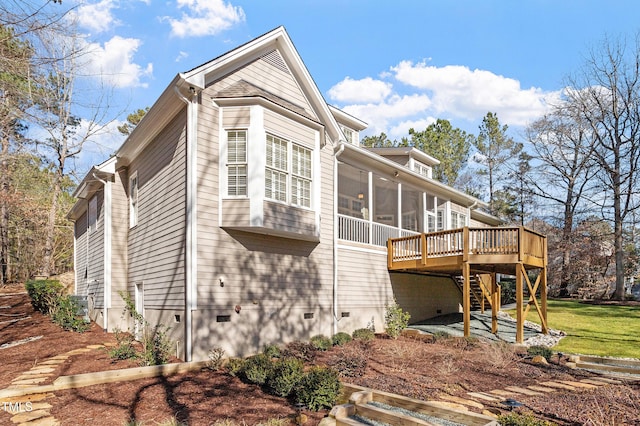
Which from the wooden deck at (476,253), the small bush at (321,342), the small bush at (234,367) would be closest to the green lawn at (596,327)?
the wooden deck at (476,253)

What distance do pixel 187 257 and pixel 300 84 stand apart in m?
6.47

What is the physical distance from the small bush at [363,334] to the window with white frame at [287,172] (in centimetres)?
443

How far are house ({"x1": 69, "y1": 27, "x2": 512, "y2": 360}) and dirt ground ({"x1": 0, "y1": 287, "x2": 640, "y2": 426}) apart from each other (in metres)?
1.41

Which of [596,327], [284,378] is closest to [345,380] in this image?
[284,378]

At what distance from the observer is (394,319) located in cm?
1445

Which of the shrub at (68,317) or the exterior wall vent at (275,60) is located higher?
the exterior wall vent at (275,60)

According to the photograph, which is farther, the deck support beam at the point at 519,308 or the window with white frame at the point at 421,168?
the window with white frame at the point at 421,168

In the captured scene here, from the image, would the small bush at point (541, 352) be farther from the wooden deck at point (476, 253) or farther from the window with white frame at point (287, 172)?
the window with white frame at point (287, 172)

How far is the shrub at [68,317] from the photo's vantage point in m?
12.6

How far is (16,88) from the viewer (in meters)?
8.37

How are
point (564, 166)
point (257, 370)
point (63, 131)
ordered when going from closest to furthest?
point (257, 370) → point (63, 131) → point (564, 166)

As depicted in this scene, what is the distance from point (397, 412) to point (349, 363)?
281 centimetres

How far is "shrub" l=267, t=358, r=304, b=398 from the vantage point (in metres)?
6.98

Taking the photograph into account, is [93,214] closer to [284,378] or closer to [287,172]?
[287,172]
